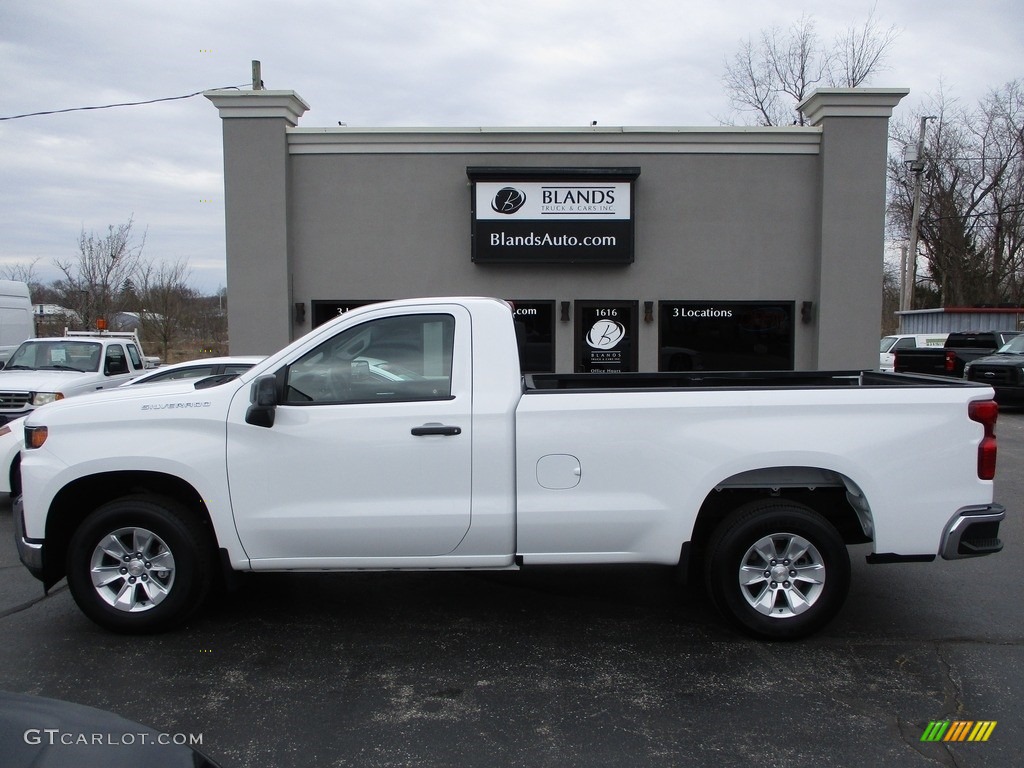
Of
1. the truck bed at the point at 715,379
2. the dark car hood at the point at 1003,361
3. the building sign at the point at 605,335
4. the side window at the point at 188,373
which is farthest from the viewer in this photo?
the dark car hood at the point at 1003,361

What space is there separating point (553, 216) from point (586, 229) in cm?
54

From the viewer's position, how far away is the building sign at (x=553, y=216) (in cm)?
1230

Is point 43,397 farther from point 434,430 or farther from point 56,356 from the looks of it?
point 434,430

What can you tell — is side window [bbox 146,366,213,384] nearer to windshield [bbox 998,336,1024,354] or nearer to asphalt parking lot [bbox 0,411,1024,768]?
asphalt parking lot [bbox 0,411,1024,768]

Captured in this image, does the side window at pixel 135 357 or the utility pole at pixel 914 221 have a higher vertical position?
the utility pole at pixel 914 221

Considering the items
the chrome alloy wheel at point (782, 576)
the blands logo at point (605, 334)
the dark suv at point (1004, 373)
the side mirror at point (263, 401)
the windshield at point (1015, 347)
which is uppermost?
the blands logo at point (605, 334)

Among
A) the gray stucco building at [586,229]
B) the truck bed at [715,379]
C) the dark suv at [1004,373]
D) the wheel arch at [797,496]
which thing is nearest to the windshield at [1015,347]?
the dark suv at [1004,373]

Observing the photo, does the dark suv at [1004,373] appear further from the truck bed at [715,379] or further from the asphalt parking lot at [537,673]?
the asphalt parking lot at [537,673]

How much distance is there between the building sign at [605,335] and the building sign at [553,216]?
73cm

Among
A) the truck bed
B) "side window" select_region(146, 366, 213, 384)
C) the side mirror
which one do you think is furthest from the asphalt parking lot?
"side window" select_region(146, 366, 213, 384)

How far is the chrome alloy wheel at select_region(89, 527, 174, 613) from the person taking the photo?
4.78 m

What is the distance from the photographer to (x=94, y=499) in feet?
16.5

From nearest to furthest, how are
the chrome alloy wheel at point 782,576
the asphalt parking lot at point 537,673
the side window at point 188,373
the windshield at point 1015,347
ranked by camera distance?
the asphalt parking lot at point 537,673, the chrome alloy wheel at point 782,576, the side window at point 188,373, the windshield at point 1015,347

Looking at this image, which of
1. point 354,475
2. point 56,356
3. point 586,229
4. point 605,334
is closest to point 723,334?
point 605,334
